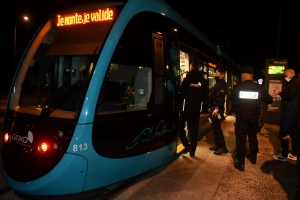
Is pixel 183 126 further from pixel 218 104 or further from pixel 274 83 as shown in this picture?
pixel 274 83

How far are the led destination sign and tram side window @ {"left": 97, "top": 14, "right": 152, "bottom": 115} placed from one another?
0.32 meters

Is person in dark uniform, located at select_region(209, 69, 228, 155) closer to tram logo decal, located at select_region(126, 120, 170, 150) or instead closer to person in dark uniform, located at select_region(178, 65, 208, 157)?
person in dark uniform, located at select_region(178, 65, 208, 157)

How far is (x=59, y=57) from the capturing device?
141 inches

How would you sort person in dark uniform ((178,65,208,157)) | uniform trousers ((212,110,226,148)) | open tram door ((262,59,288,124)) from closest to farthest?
1. person in dark uniform ((178,65,208,157))
2. uniform trousers ((212,110,226,148))
3. open tram door ((262,59,288,124))

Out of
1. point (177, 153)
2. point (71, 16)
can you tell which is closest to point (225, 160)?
point (177, 153)

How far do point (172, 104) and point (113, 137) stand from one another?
1.45 meters

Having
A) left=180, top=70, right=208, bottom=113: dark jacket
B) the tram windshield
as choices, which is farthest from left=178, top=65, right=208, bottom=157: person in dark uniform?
the tram windshield

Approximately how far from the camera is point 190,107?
4.54 m

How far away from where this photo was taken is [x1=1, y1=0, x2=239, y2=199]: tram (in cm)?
257

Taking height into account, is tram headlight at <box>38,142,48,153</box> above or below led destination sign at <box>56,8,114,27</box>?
below

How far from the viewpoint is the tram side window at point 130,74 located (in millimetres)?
2947

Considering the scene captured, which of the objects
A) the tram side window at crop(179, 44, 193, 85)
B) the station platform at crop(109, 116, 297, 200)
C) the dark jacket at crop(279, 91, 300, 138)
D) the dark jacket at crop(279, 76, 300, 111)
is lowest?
the station platform at crop(109, 116, 297, 200)

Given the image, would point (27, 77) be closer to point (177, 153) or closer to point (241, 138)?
point (177, 153)

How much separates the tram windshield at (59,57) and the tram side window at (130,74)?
316 mm
